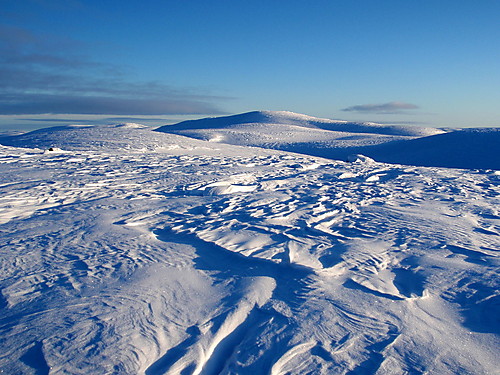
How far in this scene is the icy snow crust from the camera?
188 cm

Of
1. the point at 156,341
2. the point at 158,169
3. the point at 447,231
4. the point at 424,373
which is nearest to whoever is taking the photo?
the point at 424,373

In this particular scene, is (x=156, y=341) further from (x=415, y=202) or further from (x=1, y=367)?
(x=415, y=202)

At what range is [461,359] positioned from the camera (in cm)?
185

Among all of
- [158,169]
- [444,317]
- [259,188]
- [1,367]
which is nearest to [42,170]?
[158,169]

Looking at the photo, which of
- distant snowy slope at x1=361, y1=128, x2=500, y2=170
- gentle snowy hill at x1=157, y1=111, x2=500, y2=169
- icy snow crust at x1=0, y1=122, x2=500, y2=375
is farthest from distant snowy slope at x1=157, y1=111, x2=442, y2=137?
icy snow crust at x1=0, y1=122, x2=500, y2=375

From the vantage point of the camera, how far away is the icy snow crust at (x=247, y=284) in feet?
6.17

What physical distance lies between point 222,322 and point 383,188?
15.7ft

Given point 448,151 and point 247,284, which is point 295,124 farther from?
point 247,284

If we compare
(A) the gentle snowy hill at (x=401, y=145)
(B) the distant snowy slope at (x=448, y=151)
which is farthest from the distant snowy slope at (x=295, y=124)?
(B) the distant snowy slope at (x=448, y=151)

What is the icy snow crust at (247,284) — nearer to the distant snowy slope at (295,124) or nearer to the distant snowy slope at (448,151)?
the distant snowy slope at (448,151)

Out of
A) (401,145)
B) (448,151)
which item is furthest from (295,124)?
(448,151)

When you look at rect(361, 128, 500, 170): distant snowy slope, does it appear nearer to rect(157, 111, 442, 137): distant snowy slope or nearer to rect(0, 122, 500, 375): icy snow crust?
rect(0, 122, 500, 375): icy snow crust

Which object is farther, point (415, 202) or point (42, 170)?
point (42, 170)

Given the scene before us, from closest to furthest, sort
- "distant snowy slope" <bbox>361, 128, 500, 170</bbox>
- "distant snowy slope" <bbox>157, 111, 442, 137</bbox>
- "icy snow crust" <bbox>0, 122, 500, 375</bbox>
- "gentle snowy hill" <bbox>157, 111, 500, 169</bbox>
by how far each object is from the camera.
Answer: "icy snow crust" <bbox>0, 122, 500, 375</bbox> < "distant snowy slope" <bbox>361, 128, 500, 170</bbox> < "gentle snowy hill" <bbox>157, 111, 500, 169</bbox> < "distant snowy slope" <bbox>157, 111, 442, 137</bbox>
